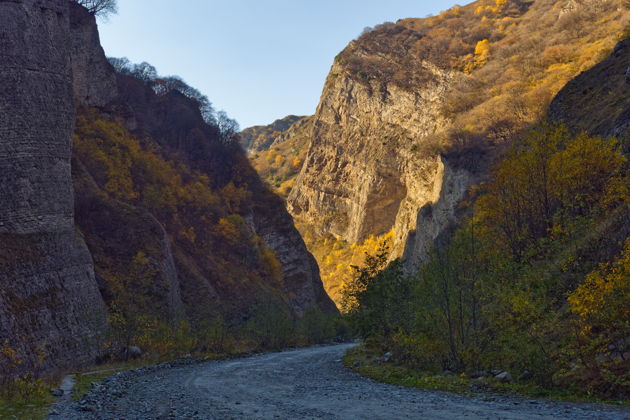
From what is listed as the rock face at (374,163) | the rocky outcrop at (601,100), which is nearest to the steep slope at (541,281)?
the rocky outcrop at (601,100)

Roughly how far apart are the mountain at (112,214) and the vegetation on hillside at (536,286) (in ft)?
57.5

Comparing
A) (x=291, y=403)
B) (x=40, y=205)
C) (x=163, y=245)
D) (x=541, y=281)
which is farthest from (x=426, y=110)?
(x=291, y=403)

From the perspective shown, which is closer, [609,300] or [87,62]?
[609,300]

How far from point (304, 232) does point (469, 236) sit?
4361 inches

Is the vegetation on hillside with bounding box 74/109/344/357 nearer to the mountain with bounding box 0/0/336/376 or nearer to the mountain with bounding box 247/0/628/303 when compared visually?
the mountain with bounding box 0/0/336/376

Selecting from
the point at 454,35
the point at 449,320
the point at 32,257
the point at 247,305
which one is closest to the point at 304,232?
the point at 454,35

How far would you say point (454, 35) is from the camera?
387ft

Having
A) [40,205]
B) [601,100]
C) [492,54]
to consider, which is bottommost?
[40,205]

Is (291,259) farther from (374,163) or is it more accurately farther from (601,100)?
(601,100)

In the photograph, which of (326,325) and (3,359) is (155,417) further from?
(326,325)

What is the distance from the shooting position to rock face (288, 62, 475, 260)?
287 feet

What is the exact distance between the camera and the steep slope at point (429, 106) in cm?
6762

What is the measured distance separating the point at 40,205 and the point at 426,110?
263ft

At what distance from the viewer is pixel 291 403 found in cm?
1572
